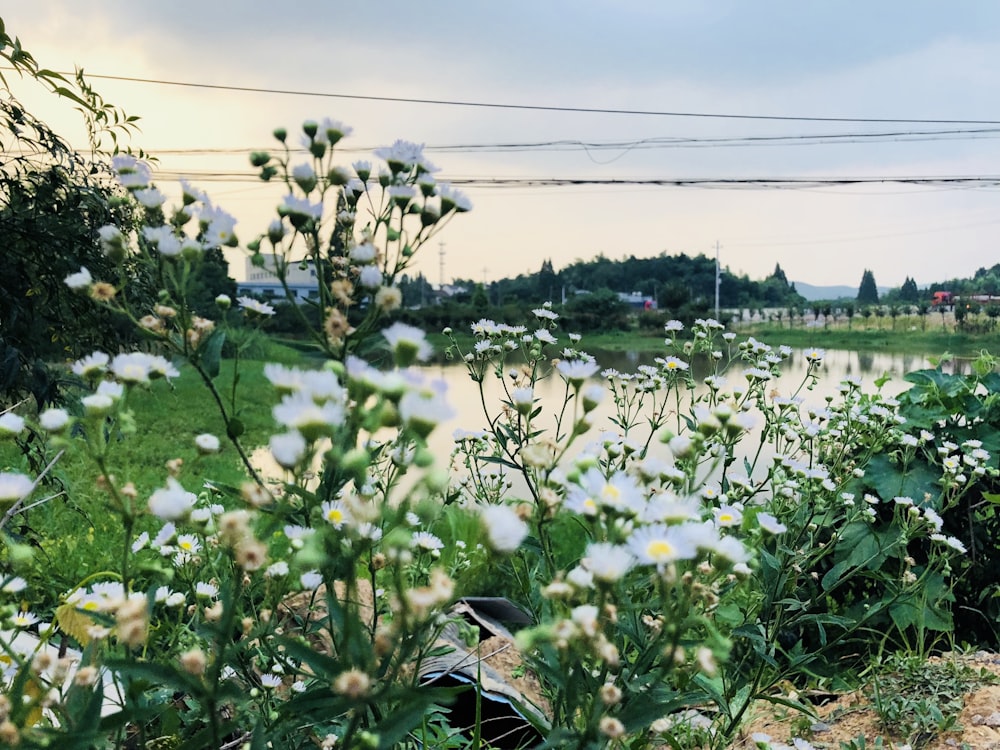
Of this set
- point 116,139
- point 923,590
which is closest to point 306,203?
point 116,139

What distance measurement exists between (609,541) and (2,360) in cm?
180

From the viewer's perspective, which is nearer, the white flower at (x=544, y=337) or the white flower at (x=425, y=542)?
the white flower at (x=425, y=542)

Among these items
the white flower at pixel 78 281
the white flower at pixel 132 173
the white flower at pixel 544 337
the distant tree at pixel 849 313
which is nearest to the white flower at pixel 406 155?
the white flower at pixel 132 173

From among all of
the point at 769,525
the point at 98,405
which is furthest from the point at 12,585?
the point at 769,525

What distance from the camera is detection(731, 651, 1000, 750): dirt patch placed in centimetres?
182

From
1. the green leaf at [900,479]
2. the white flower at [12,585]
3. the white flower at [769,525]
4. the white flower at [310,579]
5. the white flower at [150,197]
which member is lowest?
the green leaf at [900,479]

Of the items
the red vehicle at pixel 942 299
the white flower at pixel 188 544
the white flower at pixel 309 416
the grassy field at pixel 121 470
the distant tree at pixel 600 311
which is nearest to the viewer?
the white flower at pixel 309 416

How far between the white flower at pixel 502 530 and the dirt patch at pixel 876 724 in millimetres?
1448

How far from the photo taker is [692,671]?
121 centimetres

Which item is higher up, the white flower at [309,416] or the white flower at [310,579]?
the white flower at [309,416]

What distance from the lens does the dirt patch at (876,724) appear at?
1824 mm

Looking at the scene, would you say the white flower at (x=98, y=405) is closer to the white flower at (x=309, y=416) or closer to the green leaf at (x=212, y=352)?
the green leaf at (x=212, y=352)

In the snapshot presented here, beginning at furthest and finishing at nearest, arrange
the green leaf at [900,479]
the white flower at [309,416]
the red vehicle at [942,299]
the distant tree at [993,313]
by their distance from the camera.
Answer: the red vehicle at [942,299]
the distant tree at [993,313]
the green leaf at [900,479]
the white flower at [309,416]

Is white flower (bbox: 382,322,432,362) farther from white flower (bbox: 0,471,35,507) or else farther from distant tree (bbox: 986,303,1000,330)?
distant tree (bbox: 986,303,1000,330)
